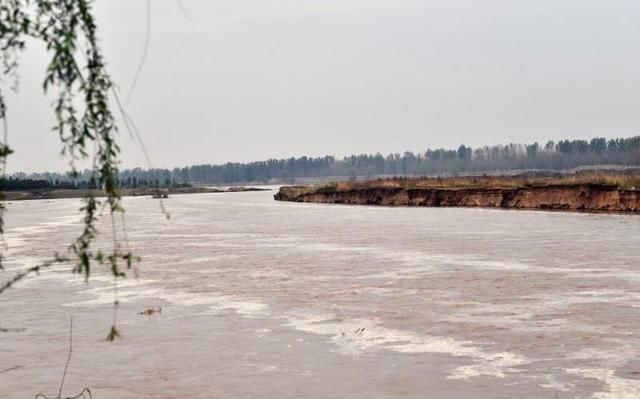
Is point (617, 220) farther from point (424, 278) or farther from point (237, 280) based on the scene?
point (237, 280)

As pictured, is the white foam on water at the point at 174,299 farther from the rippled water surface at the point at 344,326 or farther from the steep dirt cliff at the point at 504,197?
the steep dirt cliff at the point at 504,197

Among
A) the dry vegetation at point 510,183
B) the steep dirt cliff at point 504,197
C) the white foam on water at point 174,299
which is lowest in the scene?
the white foam on water at point 174,299

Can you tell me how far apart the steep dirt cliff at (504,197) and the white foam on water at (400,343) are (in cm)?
4105

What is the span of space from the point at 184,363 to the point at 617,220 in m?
36.1

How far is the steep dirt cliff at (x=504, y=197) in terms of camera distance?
174 ft

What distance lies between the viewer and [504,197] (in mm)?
65875

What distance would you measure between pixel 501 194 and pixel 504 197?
1.33 ft

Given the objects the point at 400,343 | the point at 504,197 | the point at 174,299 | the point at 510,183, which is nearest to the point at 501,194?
the point at 504,197

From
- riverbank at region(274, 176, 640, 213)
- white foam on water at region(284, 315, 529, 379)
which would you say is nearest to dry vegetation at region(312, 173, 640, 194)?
riverbank at region(274, 176, 640, 213)

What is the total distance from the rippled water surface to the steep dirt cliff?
2559 cm

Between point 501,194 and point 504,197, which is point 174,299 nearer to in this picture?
point 504,197

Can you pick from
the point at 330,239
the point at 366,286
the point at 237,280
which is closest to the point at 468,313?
the point at 366,286

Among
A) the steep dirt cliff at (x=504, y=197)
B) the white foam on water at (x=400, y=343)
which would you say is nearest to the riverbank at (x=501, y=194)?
the steep dirt cliff at (x=504, y=197)

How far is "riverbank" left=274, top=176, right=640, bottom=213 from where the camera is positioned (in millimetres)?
53781
